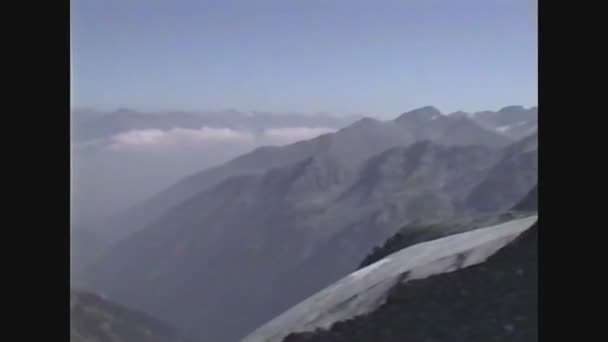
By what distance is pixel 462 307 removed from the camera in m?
7.89

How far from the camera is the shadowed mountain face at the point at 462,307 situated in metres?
→ 7.54

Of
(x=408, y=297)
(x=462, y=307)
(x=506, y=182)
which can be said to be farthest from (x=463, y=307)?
(x=506, y=182)

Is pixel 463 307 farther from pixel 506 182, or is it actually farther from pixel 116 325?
pixel 506 182

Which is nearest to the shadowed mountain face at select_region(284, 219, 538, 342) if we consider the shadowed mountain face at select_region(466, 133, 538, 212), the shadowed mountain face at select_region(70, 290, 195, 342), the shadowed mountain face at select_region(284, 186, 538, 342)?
the shadowed mountain face at select_region(284, 186, 538, 342)

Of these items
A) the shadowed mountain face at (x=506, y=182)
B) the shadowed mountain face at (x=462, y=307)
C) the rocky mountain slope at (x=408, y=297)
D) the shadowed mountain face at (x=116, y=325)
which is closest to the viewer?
the shadowed mountain face at (x=462, y=307)

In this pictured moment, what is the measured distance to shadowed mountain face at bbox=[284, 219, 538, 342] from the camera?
24.7 ft

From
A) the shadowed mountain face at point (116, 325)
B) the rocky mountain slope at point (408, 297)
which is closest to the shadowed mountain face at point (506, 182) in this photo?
the shadowed mountain face at point (116, 325)

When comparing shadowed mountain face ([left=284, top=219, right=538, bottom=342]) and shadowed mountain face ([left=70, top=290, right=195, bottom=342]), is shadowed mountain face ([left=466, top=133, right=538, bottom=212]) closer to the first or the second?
shadowed mountain face ([left=70, top=290, right=195, bottom=342])

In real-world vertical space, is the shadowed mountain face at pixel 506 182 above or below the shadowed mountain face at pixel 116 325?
above

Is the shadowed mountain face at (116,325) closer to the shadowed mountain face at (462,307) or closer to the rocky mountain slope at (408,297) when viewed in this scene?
the rocky mountain slope at (408,297)

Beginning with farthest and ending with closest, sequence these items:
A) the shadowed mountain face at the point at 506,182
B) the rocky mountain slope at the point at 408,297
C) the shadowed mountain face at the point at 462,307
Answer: the shadowed mountain face at the point at 506,182 → the rocky mountain slope at the point at 408,297 → the shadowed mountain face at the point at 462,307

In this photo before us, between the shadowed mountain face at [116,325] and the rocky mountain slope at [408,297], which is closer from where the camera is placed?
the rocky mountain slope at [408,297]
